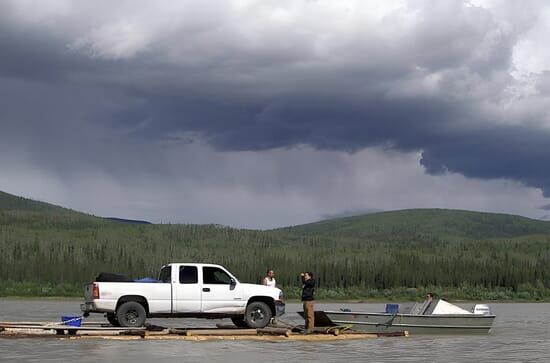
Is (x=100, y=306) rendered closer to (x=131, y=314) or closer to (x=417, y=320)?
(x=131, y=314)

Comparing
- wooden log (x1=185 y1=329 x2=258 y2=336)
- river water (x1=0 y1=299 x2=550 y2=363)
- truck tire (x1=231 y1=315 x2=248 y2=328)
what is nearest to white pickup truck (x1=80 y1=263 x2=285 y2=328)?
truck tire (x1=231 y1=315 x2=248 y2=328)

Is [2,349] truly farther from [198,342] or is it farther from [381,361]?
[381,361]

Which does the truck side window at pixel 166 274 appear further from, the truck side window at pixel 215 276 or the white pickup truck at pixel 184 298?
the truck side window at pixel 215 276

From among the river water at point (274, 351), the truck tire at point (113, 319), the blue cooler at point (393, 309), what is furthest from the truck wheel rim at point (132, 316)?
the blue cooler at point (393, 309)

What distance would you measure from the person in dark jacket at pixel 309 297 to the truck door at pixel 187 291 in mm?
3672

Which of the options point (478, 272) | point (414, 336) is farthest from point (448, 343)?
point (478, 272)

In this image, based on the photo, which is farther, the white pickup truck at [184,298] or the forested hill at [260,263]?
the forested hill at [260,263]

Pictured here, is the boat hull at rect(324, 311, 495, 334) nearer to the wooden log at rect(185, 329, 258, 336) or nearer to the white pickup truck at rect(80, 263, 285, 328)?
the white pickup truck at rect(80, 263, 285, 328)

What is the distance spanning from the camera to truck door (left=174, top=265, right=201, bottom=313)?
31.2 m

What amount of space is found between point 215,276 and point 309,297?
3.45 metres

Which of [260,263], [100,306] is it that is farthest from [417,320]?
[260,263]

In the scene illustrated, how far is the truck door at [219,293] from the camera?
31641 mm

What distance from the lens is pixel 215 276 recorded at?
105 feet

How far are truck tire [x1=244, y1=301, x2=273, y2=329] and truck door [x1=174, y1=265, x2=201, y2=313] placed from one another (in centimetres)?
191
